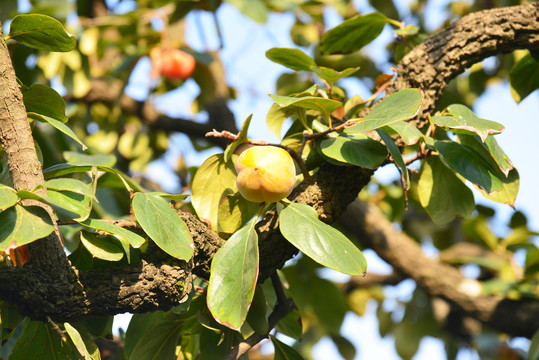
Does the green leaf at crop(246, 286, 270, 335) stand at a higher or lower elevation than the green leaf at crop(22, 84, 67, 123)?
lower

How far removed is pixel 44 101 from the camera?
2.34ft

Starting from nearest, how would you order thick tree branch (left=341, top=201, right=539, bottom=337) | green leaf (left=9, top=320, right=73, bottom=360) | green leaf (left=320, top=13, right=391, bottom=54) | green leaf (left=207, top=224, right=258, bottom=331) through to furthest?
green leaf (left=207, top=224, right=258, bottom=331) < green leaf (left=9, top=320, right=73, bottom=360) < green leaf (left=320, top=13, right=391, bottom=54) < thick tree branch (left=341, top=201, right=539, bottom=337)

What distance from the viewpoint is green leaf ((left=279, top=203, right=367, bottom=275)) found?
591 mm

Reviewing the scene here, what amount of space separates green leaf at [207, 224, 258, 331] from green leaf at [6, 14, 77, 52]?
0.36 meters

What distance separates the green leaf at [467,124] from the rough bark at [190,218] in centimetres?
11

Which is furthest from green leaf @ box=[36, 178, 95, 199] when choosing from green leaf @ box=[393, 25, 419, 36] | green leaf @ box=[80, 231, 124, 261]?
green leaf @ box=[393, 25, 419, 36]

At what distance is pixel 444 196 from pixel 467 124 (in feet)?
0.74

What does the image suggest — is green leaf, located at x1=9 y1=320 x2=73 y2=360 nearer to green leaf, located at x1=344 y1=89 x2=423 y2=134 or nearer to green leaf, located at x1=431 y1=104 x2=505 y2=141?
green leaf, located at x1=344 y1=89 x2=423 y2=134

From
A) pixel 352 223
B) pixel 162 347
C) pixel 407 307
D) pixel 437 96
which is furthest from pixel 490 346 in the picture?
pixel 162 347

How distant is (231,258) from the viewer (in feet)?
2.11

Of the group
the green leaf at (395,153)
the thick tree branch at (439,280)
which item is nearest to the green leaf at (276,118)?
the green leaf at (395,153)

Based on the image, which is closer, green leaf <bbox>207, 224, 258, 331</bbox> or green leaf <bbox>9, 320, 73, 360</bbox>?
green leaf <bbox>207, 224, 258, 331</bbox>

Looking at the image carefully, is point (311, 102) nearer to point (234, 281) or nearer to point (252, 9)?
point (234, 281)

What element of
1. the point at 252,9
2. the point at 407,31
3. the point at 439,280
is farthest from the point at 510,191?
the point at 252,9
